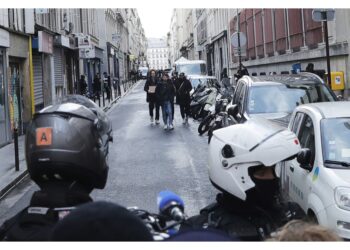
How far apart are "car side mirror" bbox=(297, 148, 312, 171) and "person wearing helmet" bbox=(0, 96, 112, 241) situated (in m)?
2.92

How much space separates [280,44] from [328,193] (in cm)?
2309

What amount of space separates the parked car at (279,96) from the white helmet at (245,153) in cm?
656

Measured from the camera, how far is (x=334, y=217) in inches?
188

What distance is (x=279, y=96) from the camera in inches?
413

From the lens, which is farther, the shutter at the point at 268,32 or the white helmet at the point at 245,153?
the shutter at the point at 268,32

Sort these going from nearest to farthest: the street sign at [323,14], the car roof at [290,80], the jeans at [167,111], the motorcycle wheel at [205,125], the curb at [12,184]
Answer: the curb at [12,184]
the car roof at [290,80]
the street sign at [323,14]
the motorcycle wheel at [205,125]
the jeans at [167,111]

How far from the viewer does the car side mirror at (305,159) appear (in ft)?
18.3

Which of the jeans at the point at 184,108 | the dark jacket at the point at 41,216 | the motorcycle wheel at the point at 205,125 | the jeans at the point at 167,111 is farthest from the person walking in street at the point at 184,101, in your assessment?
the dark jacket at the point at 41,216

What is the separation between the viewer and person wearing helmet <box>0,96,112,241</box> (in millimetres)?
2693

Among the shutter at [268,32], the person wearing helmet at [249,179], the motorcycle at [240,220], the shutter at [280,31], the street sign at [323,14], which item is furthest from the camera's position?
the shutter at [268,32]

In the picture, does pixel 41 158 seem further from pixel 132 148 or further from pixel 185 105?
pixel 185 105

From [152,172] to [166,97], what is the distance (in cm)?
727

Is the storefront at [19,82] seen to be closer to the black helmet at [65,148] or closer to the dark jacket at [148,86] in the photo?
the dark jacket at [148,86]
